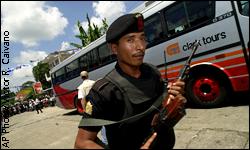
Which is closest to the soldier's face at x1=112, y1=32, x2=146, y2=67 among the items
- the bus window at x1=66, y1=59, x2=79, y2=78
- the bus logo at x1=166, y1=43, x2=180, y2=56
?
the bus logo at x1=166, y1=43, x2=180, y2=56

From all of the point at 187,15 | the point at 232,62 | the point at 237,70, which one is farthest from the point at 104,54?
the point at 237,70

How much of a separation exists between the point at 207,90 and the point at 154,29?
221cm

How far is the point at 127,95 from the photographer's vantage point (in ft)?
5.11

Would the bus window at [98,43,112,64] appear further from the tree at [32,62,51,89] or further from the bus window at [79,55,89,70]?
the tree at [32,62,51,89]

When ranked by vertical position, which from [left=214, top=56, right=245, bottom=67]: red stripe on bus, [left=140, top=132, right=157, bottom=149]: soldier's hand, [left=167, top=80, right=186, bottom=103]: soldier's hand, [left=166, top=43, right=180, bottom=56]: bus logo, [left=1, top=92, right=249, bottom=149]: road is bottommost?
[left=1, top=92, right=249, bottom=149]: road

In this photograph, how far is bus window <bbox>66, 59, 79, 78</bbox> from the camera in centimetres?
1338

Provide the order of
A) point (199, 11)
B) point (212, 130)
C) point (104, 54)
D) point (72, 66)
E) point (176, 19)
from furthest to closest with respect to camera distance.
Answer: point (72, 66), point (104, 54), point (176, 19), point (199, 11), point (212, 130)

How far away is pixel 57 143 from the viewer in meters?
7.18

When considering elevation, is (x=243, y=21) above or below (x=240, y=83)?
above

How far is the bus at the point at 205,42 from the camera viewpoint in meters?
6.11

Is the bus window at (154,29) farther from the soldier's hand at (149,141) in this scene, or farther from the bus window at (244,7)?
the soldier's hand at (149,141)

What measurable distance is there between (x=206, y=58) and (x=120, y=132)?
5.58m

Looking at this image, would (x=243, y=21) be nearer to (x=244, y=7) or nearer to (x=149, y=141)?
(x=244, y=7)

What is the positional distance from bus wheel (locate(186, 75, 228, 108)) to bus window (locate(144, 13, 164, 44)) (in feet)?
4.86
